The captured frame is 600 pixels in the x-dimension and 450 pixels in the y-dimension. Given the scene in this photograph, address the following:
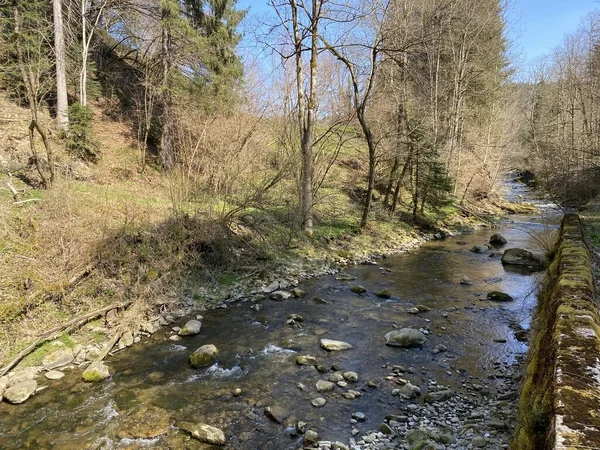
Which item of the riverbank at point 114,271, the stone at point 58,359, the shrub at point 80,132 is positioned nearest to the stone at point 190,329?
the riverbank at point 114,271

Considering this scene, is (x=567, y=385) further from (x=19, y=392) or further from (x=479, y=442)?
(x=19, y=392)

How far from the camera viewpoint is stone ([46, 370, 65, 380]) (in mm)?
6223

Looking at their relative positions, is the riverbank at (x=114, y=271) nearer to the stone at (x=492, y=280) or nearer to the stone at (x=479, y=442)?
the stone at (x=492, y=280)

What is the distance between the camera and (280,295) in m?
10.0

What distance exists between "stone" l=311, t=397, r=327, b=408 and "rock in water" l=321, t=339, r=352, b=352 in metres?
1.62

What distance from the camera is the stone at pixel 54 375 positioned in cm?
622

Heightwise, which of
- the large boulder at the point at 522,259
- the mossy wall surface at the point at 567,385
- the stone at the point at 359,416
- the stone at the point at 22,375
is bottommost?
the stone at the point at 22,375

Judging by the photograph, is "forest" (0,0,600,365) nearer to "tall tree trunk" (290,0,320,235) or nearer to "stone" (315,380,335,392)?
"tall tree trunk" (290,0,320,235)

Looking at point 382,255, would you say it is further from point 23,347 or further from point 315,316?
point 23,347

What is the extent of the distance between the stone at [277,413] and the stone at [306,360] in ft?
4.19

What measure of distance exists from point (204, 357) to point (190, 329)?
132 cm

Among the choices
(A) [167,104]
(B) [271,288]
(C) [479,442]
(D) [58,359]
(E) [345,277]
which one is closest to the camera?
(C) [479,442]

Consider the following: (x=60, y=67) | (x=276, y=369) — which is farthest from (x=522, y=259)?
(x=60, y=67)

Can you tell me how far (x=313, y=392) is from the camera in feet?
19.0
